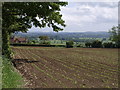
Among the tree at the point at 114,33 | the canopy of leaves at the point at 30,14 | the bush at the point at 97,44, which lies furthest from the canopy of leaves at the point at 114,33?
the canopy of leaves at the point at 30,14

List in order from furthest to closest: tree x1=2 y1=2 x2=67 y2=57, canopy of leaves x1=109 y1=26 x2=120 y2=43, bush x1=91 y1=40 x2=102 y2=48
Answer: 1. canopy of leaves x1=109 y1=26 x2=120 y2=43
2. bush x1=91 y1=40 x2=102 y2=48
3. tree x1=2 y1=2 x2=67 y2=57

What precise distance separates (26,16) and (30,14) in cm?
122

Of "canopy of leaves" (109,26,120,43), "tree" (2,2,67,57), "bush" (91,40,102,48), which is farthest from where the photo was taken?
"canopy of leaves" (109,26,120,43)

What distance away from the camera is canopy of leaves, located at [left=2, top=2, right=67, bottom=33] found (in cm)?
1495

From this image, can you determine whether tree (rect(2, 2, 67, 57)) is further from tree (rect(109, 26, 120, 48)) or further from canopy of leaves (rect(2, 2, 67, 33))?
tree (rect(109, 26, 120, 48))

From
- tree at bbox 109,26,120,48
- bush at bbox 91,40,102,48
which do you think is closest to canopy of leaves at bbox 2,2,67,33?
bush at bbox 91,40,102,48

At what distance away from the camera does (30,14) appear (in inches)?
650

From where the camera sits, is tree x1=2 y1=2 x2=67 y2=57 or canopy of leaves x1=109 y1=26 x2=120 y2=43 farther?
canopy of leaves x1=109 y1=26 x2=120 y2=43

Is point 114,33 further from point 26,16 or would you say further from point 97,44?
point 26,16

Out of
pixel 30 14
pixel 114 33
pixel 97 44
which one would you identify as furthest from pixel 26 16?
pixel 114 33

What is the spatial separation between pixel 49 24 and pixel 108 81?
10154 millimetres

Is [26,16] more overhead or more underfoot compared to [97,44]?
more overhead

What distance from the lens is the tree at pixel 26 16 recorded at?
14773mm

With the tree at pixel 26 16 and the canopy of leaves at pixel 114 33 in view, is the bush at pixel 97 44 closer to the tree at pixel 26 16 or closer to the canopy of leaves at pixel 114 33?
the canopy of leaves at pixel 114 33
